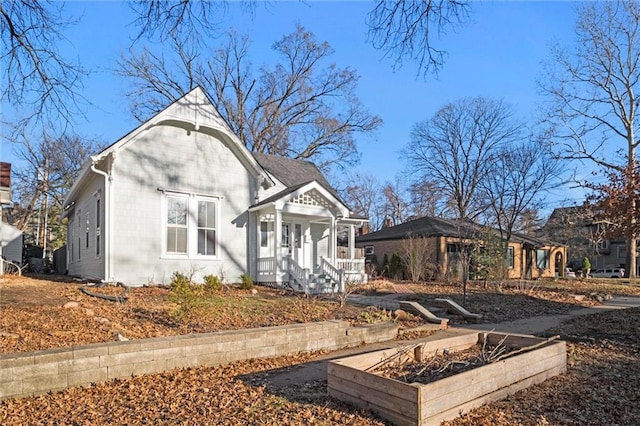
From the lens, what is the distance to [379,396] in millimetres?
4496

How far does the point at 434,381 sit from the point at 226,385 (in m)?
2.39

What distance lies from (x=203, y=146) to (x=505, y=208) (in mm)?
20824

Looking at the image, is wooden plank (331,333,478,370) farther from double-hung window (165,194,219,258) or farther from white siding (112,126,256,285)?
double-hung window (165,194,219,258)

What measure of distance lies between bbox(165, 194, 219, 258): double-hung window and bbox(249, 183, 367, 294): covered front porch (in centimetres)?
147

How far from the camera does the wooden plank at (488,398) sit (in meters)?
4.25

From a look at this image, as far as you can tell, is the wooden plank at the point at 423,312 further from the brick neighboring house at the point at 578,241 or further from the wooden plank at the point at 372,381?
the brick neighboring house at the point at 578,241

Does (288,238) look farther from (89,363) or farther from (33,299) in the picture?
(89,363)

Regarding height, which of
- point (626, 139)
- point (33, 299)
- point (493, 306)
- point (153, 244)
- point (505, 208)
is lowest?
point (493, 306)

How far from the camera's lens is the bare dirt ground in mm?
4504

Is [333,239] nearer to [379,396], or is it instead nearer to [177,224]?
Result: [177,224]

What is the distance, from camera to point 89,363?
5.29m

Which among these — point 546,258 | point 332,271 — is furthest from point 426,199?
point 332,271

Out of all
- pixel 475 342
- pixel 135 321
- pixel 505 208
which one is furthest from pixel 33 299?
pixel 505 208

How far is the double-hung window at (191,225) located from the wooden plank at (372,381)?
1029 cm
